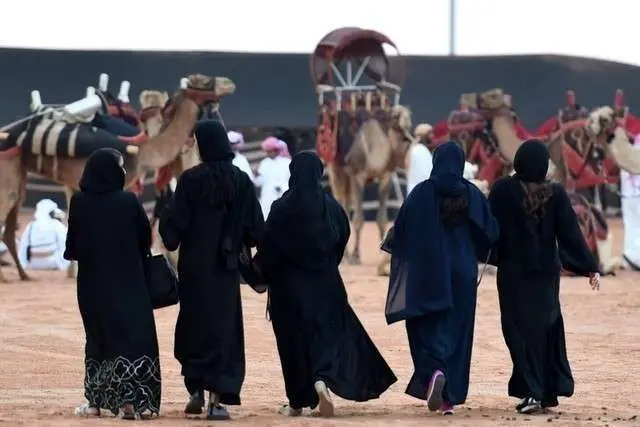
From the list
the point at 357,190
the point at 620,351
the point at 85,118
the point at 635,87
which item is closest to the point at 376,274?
the point at 357,190

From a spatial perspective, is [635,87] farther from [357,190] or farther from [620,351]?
[620,351]

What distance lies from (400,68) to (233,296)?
626 inches

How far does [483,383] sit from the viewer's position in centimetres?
1241

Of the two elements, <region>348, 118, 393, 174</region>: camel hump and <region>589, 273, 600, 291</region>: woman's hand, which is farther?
<region>348, 118, 393, 174</region>: camel hump

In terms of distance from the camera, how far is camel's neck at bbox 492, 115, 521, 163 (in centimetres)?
2223

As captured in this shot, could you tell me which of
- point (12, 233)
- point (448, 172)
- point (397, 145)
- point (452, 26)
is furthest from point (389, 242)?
point (452, 26)

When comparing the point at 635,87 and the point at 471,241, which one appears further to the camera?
the point at 635,87

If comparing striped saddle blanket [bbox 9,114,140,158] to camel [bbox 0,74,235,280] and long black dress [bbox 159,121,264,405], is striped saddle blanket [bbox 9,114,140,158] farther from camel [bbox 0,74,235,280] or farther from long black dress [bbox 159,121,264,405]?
long black dress [bbox 159,121,264,405]

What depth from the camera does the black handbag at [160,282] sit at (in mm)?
10102

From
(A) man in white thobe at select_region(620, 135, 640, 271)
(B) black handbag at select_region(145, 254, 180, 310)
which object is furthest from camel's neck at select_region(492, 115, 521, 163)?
(B) black handbag at select_region(145, 254, 180, 310)

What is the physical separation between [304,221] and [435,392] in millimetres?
1183

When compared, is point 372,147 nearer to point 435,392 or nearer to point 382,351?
point 382,351

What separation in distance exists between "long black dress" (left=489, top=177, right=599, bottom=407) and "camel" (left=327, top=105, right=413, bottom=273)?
12479 mm

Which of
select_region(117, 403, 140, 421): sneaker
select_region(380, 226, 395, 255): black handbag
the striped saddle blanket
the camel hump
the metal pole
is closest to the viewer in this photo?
select_region(117, 403, 140, 421): sneaker
